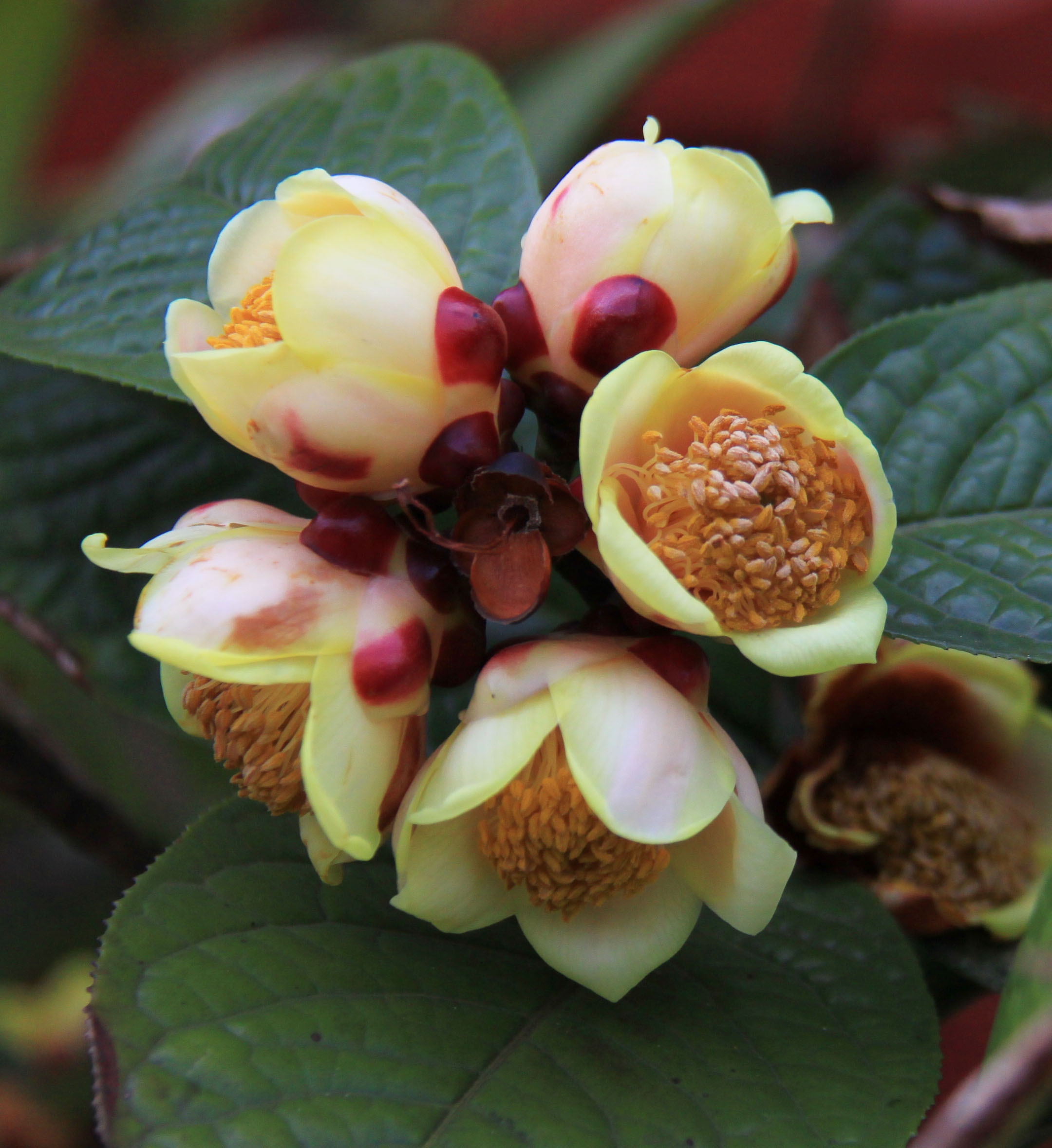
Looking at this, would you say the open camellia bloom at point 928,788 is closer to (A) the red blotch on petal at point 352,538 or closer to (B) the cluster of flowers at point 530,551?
(B) the cluster of flowers at point 530,551

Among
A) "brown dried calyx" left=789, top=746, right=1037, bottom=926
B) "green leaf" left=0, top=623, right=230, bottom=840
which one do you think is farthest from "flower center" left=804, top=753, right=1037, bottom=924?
"green leaf" left=0, top=623, right=230, bottom=840

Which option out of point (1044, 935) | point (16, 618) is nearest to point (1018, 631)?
point (1044, 935)

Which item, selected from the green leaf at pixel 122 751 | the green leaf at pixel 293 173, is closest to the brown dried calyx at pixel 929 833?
the green leaf at pixel 293 173

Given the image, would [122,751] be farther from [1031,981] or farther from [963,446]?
[1031,981]

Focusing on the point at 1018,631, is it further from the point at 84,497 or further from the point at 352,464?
the point at 84,497

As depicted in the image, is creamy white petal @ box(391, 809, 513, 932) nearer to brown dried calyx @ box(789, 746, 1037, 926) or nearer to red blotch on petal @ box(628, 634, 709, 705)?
red blotch on petal @ box(628, 634, 709, 705)

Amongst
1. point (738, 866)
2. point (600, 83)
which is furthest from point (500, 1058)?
point (600, 83)
